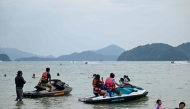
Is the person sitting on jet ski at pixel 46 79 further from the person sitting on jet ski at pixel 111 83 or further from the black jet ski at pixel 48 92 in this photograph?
the person sitting on jet ski at pixel 111 83

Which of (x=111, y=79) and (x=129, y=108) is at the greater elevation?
(x=111, y=79)

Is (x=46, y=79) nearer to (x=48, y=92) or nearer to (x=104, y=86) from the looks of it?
(x=48, y=92)

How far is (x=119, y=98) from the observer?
19.5m

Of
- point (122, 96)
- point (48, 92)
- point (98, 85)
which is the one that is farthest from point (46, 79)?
point (122, 96)

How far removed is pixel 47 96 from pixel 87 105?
4114 millimetres

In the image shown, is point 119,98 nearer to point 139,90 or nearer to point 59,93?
point 139,90

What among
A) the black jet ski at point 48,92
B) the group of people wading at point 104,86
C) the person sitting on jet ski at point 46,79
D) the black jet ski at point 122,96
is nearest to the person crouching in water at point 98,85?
the group of people wading at point 104,86

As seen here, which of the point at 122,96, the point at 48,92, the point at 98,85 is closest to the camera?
the point at 98,85

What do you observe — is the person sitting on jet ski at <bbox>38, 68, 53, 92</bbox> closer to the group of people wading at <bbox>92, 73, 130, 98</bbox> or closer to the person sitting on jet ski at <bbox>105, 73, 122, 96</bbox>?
the group of people wading at <bbox>92, 73, 130, 98</bbox>

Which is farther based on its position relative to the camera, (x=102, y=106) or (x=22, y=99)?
(x=22, y=99)

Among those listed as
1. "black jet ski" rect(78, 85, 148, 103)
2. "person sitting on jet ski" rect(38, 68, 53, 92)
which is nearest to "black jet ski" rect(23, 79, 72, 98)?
"person sitting on jet ski" rect(38, 68, 53, 92)

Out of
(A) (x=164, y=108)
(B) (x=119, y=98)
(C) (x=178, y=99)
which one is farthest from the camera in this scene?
(C) (x=178, y=99)

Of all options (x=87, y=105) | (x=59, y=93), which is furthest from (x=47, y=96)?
(x=87, y=105)

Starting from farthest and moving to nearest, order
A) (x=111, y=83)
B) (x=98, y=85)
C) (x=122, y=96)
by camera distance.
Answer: (x=122, y=96), (x=98, y=85), (x=111, y=83)
